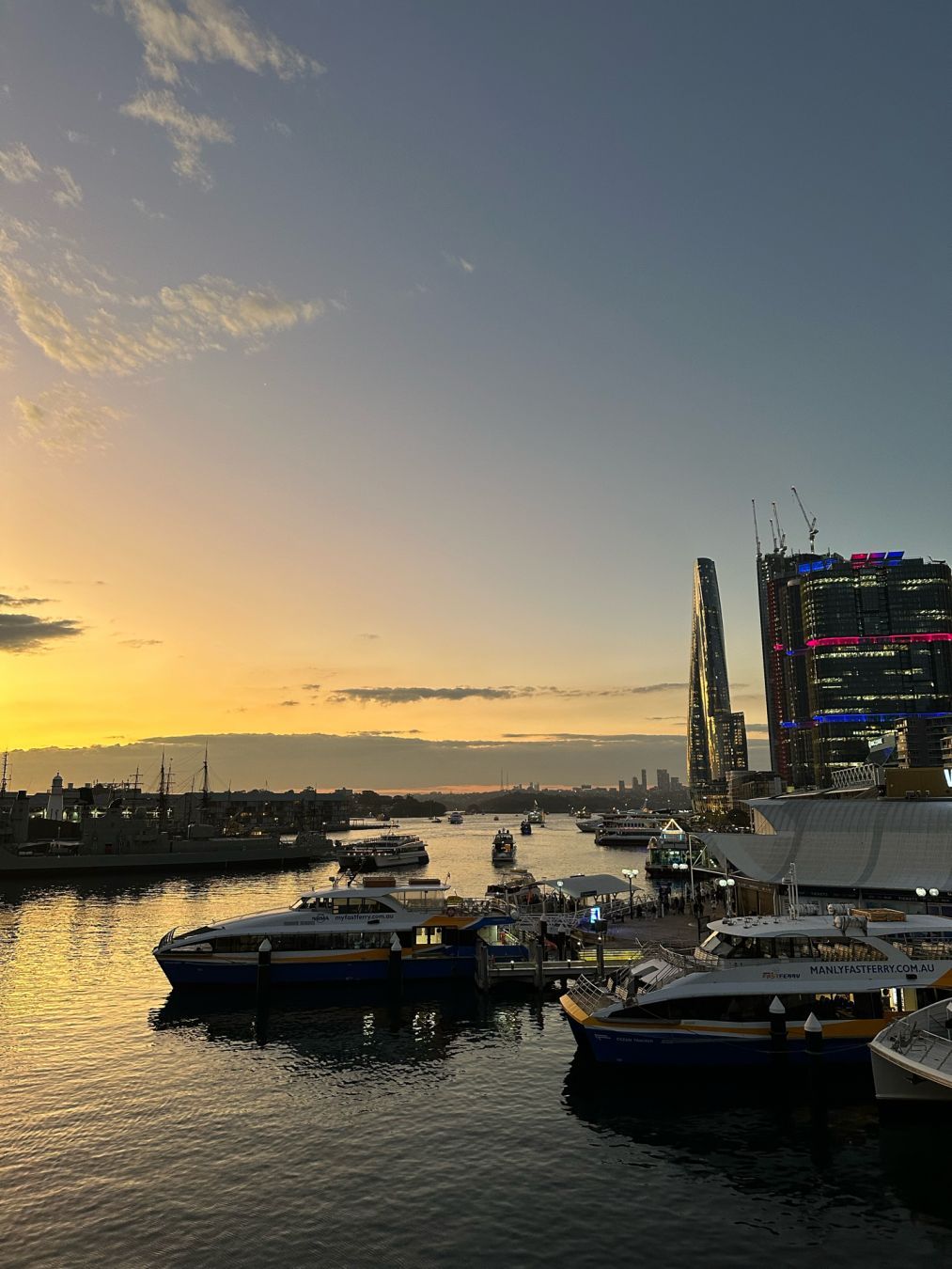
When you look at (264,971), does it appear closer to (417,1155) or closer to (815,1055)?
(417,1155)

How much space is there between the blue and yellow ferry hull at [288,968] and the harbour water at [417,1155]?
5.16m

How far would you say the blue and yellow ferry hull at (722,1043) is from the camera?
33.2 meters

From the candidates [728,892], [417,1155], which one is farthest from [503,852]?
[417,1155]

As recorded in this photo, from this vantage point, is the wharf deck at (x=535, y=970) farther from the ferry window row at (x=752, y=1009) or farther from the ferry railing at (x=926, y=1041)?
the ferry railing at (x=926, y=1041)

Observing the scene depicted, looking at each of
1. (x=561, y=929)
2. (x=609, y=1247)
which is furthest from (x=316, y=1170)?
(x=561, y=929)

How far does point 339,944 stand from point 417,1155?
24.6 meters

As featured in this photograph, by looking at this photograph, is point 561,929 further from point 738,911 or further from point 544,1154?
point 544,1154

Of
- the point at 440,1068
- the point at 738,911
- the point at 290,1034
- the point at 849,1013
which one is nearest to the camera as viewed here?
the point at 849,1013

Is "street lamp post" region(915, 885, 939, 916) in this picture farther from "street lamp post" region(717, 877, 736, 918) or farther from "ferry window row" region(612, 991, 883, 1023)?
"ferry window row" region(612, 991, 883, 1023)

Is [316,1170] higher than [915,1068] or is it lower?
lower

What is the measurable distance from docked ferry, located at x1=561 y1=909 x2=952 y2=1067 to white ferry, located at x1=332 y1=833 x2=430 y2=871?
122344mm

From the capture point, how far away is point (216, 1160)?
26.4 metres

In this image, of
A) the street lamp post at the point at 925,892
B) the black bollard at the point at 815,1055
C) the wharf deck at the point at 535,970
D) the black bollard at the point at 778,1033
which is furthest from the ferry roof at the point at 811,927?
the street lamp post at the point at 925,892

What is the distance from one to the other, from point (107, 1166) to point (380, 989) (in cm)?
2462
